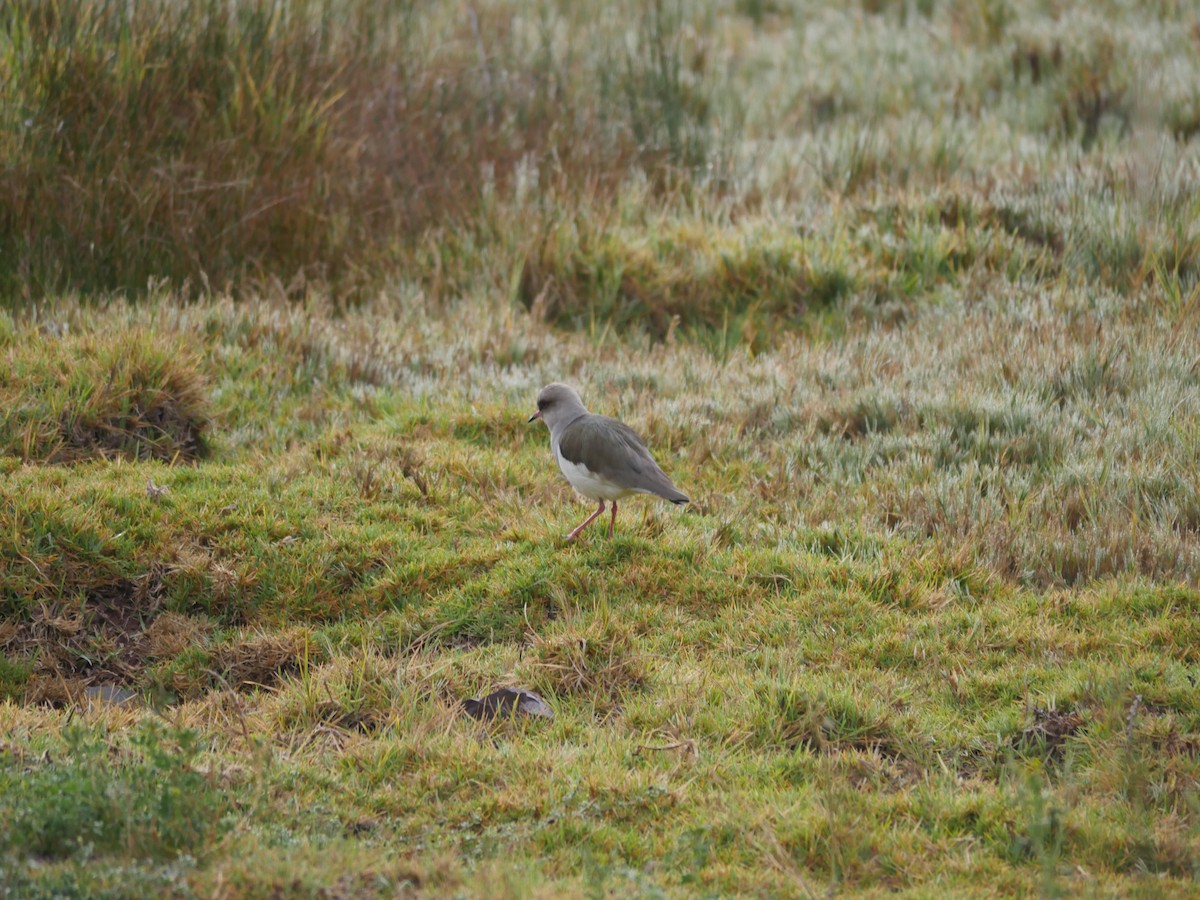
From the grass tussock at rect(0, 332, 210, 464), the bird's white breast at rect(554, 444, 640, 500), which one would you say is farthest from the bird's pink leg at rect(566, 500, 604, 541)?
the grass tussock at rect(0, 332, 210, 464)

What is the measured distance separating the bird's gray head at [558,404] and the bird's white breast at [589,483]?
14.5 inches

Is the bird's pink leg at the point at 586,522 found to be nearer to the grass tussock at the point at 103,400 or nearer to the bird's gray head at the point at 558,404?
the bird's gray head at the point at 558,404

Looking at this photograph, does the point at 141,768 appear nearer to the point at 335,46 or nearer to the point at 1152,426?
the point at 1152,426

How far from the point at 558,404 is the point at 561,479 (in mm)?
596

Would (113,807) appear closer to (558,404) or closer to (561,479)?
(558,404)

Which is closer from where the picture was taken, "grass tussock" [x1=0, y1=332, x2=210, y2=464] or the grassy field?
the grassy field

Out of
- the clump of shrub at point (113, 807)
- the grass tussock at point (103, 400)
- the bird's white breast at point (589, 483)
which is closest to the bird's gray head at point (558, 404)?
the bird's white breast at point (589, 483)

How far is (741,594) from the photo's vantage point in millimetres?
5684

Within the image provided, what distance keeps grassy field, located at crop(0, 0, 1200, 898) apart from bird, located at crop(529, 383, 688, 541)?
353 mm

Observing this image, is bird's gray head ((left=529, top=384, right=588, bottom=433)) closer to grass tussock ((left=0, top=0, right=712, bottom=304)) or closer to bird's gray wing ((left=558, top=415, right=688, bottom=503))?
bird's gray wing ((left=558, top=415, right=688, bottom=503))

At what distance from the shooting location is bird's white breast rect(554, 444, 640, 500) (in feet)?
18.5

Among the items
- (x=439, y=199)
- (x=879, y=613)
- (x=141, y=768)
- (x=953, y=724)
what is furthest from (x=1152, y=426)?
(x=439, y=199)

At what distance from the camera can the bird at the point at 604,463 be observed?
18.2ft

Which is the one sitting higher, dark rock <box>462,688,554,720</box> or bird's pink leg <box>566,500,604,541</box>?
bird's pink leg <box>566,500,604,541</box>
